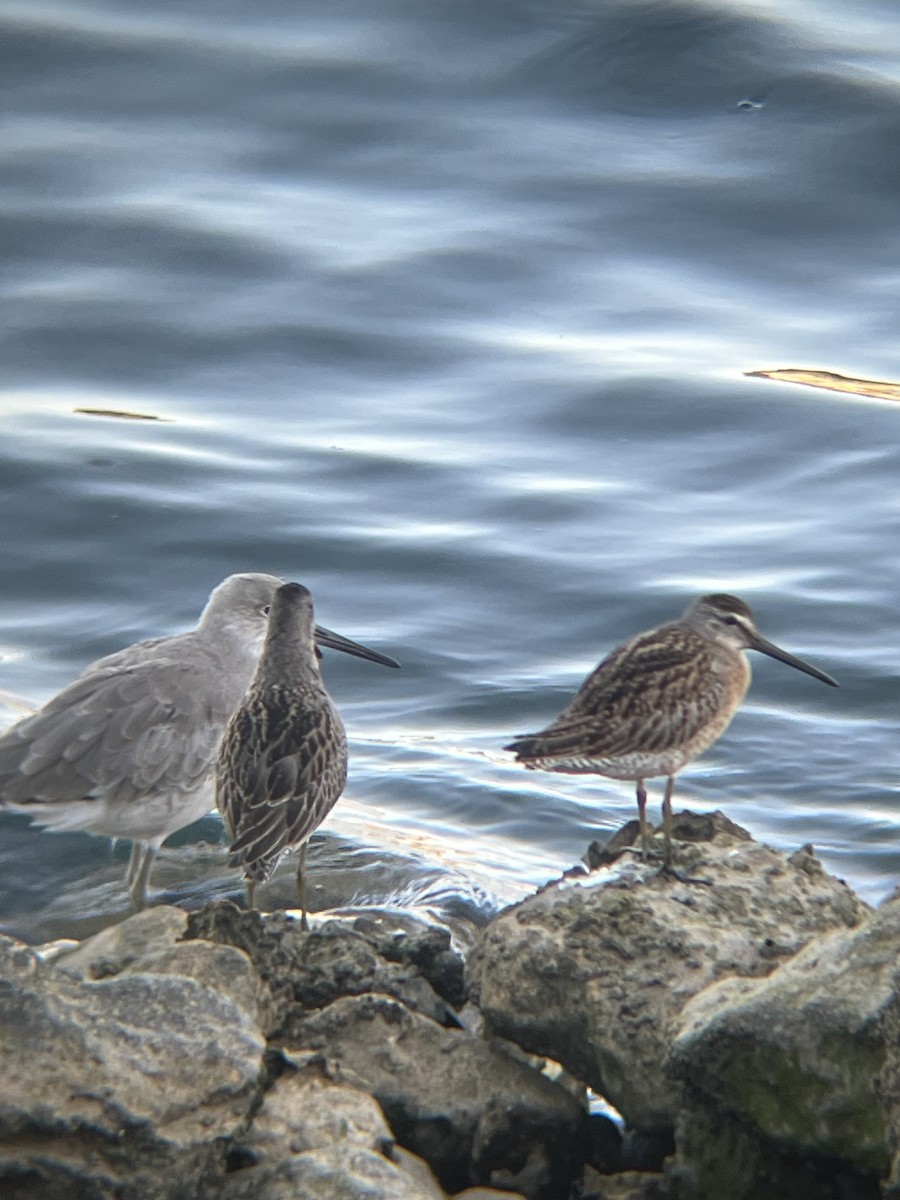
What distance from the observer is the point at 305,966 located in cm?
575

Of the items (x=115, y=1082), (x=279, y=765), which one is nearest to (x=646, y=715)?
(x=279, y=765)

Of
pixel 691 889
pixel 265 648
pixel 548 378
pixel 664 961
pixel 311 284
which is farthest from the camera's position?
pixel 311 284

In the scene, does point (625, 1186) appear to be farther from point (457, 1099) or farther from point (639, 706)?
point (639, 706)

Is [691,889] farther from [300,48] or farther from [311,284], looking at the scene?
[300,48]

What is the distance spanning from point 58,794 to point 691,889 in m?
3.20

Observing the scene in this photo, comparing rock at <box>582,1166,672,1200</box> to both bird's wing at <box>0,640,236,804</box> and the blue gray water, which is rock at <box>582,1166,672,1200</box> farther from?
bird's wing at <box>0,640,236,804</box>

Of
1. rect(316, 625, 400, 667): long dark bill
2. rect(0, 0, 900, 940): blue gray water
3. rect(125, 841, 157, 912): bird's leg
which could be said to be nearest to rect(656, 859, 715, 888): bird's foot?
rect(0, 0, 900, 940): blue gray water

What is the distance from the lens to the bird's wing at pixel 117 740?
813 cm

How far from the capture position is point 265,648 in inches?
314

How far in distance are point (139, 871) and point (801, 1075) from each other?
442cm

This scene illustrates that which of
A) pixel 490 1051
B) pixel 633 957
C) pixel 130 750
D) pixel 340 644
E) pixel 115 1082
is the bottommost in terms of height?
pixel 130 750

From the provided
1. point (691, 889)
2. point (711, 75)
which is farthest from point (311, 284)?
point (691, 889)

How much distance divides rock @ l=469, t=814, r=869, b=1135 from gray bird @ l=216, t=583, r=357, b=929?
1.41 meters

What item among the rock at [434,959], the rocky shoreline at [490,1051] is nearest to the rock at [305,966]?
the rocky shoreline at [490,1051]
